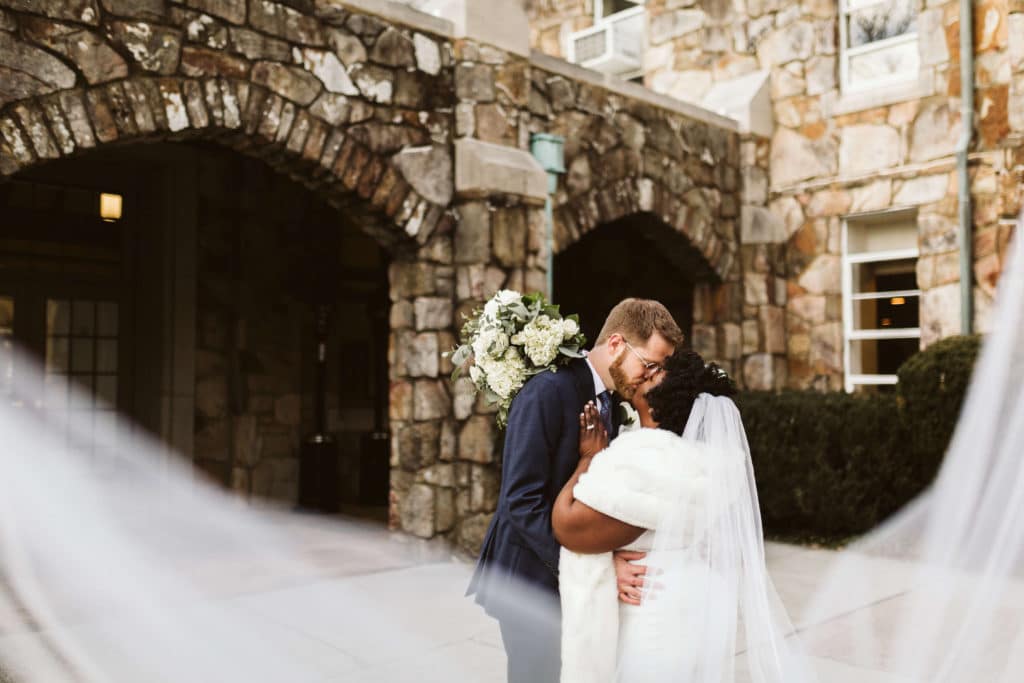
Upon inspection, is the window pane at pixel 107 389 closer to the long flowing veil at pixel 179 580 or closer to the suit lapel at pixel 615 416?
the long flowing veil at pixel 179 580

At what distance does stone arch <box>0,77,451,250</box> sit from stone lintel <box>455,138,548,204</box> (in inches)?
7.0

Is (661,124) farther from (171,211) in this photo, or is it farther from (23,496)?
(23,496)

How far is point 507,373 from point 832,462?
16.1 feet

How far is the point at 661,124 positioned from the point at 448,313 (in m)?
3.35

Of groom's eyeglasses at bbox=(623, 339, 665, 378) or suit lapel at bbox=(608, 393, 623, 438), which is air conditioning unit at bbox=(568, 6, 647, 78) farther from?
groom's eyeglasses at bbox=(623, 339, 665, 378)

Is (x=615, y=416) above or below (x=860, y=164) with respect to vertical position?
below

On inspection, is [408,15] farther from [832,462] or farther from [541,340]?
[832,462]

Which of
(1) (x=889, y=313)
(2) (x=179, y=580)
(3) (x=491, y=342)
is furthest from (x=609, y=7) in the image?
(3) (x=491, y=342)

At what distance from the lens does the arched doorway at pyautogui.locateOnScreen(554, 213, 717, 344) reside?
1038 cm

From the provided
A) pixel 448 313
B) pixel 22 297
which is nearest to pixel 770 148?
pixel 448 313

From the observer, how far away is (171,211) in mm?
8117

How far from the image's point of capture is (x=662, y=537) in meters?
2.35

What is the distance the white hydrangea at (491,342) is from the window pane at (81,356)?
6.30 meters

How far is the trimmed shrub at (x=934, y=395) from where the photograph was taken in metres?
6.36
